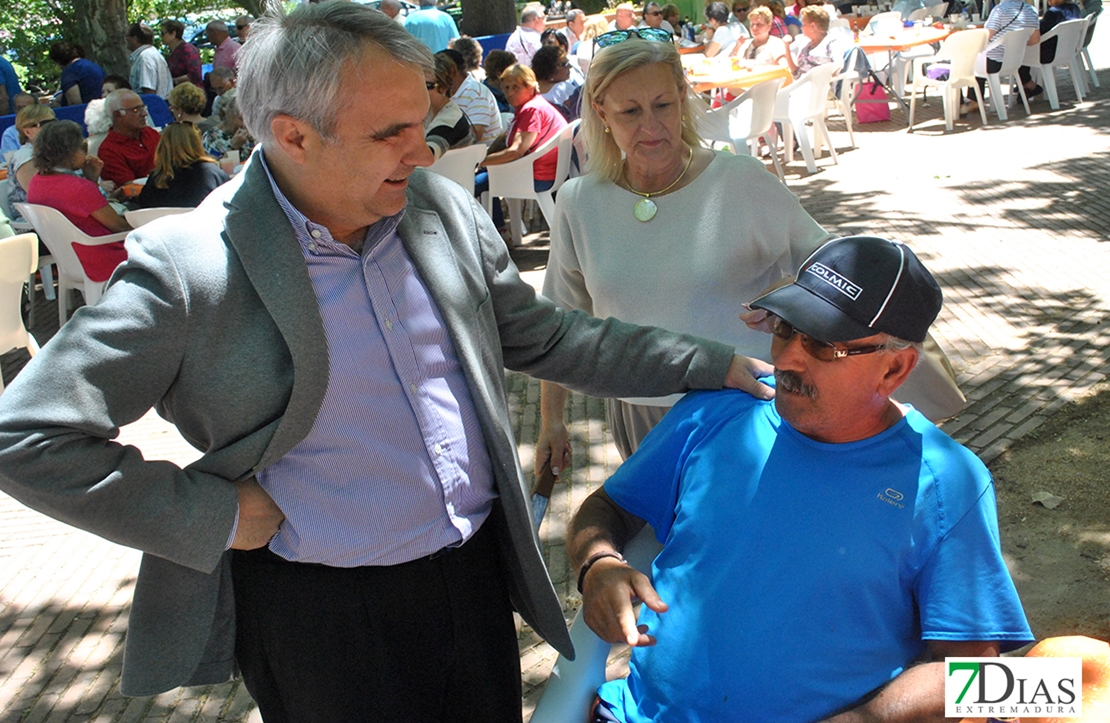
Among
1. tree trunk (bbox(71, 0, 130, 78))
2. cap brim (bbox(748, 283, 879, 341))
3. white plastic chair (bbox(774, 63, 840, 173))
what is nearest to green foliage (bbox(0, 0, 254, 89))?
tree trunk (bbox(71, 0, 130, 78))

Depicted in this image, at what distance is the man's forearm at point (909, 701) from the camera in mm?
1708

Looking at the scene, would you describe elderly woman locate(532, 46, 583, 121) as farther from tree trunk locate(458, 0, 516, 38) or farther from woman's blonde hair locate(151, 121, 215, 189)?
tree trunk locate(458, 0, 516, 38)

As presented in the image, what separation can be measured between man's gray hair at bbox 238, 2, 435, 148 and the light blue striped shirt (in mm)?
145

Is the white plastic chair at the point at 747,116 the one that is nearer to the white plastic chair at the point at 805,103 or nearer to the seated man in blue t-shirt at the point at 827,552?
the white plastic chair at the point at 805,103

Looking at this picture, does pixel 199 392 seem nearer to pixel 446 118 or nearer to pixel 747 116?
pixel 446 118

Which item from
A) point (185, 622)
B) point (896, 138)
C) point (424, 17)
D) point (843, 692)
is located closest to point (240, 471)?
point (185, 622)

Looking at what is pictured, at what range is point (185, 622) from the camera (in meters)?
1.74

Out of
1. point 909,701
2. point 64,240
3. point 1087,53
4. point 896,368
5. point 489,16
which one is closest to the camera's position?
point 909,701

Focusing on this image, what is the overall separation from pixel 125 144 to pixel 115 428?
7.94 metres

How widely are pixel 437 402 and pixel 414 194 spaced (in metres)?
0.41

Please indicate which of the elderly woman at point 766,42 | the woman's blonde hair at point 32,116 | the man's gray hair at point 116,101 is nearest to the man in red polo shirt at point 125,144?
the man's gray hair at point 116,101

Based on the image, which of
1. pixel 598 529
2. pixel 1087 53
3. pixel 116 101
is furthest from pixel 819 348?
pixel 1087 53

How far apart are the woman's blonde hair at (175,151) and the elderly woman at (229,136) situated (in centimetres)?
168

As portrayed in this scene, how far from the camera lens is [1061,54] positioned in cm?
1254
